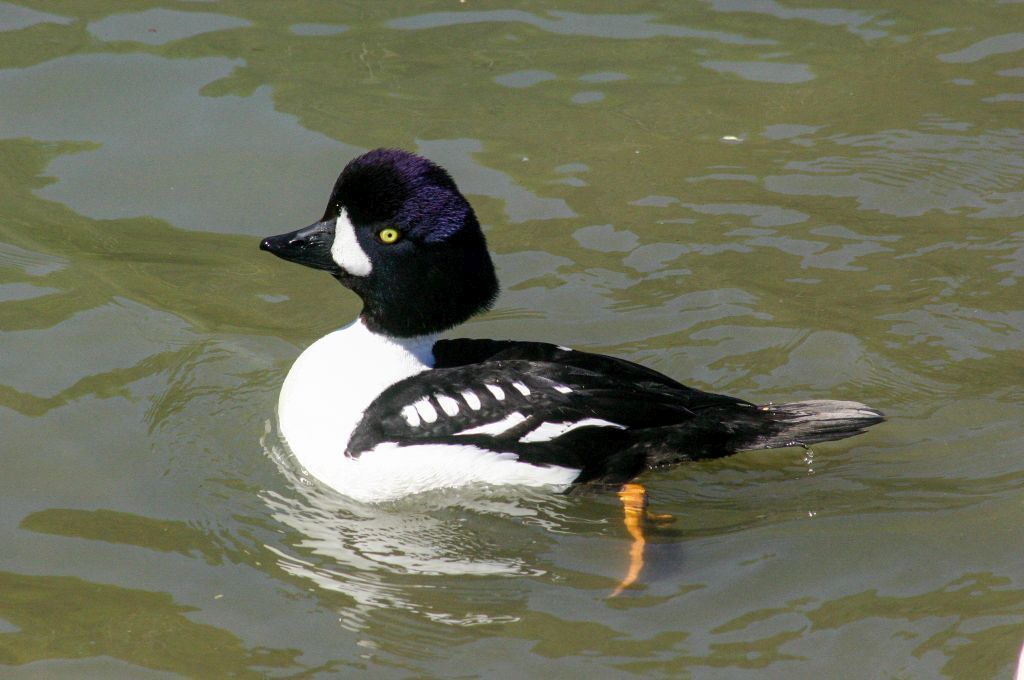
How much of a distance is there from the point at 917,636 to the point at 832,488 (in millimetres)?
1146

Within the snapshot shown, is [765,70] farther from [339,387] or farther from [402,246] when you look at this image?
[339,387]

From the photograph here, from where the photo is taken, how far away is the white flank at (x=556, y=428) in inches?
215

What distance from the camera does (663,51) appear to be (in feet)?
31.0

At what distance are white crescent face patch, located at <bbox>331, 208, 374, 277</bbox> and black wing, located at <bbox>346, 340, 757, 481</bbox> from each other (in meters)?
0.56

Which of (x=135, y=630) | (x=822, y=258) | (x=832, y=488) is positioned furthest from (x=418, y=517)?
(x=822, y=258)

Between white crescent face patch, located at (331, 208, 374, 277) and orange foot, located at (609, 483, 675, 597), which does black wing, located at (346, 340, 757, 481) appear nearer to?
orange foot, located at (609, 483, 675, 597)

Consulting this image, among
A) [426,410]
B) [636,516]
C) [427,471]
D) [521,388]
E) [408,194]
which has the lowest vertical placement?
[636,516]

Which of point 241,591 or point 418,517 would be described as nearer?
point 241,591

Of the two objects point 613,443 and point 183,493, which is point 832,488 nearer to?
point 613,443

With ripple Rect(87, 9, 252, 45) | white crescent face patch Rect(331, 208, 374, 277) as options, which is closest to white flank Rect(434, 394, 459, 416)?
white crescent face patch Rect(331, 208, 374, 277)

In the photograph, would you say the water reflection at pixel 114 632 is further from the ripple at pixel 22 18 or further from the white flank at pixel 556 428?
the ripple at pixel 22 18

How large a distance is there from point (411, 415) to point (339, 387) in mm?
404

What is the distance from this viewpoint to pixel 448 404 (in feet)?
18.2

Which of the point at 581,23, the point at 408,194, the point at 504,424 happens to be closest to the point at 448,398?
the point at 504,424
